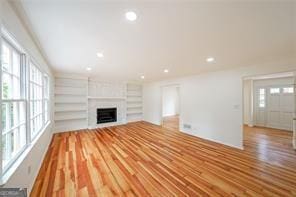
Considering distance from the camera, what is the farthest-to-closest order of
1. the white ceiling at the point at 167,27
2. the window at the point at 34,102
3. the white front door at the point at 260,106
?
the white front door at the point at 260,106 < the window at the point at 34,102 < the white ceiling at the point at 167,27

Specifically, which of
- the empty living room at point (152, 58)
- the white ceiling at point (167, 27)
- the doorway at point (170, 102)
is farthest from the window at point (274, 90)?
the doorway at point (170, 102)

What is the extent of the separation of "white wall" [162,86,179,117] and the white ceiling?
7.48 metres

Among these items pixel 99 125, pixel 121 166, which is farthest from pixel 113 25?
pixel 99 125

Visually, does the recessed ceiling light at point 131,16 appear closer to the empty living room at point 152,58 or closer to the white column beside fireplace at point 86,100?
the empty living room at point 152,58

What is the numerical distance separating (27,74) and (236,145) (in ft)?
16.3

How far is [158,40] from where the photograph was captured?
219cm

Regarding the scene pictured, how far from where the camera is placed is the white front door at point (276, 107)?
566 cm

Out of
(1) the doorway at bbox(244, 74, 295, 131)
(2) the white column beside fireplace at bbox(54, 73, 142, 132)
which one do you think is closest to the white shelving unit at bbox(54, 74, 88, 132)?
(2) the white column beside fireplace at bbox(54, 73, 142, 132)

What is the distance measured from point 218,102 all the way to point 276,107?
3814 millimetres

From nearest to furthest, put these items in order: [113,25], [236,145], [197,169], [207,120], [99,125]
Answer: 1. [113,25]
2. [197,169]
3. [236,145]
4. [207,120]
5. [99,125]

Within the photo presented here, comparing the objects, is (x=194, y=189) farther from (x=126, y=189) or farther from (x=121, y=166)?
(x=121, y=166)

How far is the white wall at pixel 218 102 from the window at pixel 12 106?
469 cm

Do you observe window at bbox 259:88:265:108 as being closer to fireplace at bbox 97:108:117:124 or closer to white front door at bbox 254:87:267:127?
white front door at bbox 254:87:267:127

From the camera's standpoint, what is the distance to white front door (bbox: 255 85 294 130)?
566 cm
